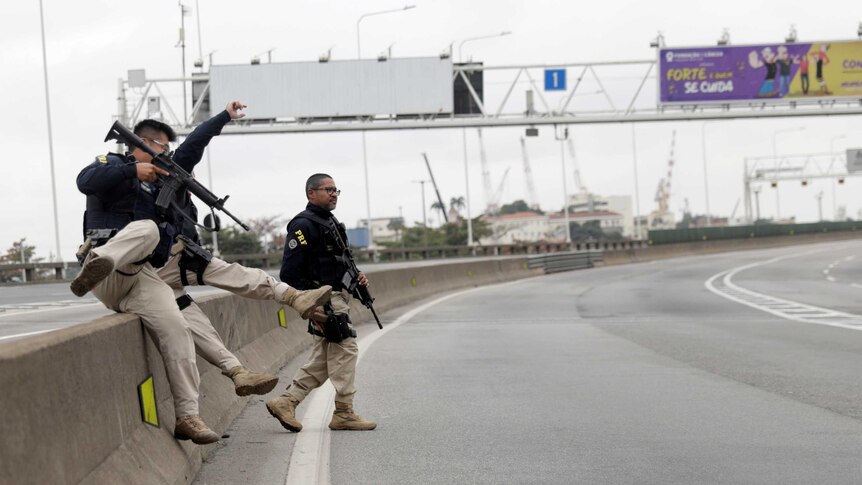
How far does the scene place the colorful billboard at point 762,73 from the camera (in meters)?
39.0

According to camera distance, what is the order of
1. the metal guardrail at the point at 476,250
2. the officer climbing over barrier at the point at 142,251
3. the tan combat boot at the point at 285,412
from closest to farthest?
the officer climbing over barrier at the point at 142,251, the tan combat boot at the point at 285,412, the metal guardrail at the point at 476,250

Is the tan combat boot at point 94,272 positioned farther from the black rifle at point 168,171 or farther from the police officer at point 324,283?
the police officer at point 324,283

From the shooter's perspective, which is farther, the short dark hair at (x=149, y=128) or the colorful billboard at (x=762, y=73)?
the colorful billboard at (x=762, y=73)

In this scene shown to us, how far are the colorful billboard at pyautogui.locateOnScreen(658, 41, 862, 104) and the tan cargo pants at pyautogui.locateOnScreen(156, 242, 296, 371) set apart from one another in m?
33.8

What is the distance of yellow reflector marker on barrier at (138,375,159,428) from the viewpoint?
548cm

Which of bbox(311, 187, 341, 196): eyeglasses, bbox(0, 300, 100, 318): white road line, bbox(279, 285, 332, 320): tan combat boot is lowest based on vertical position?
bbox(0, 300, 100, 318): white road line

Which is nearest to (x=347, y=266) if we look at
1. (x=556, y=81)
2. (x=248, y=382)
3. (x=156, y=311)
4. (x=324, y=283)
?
(x=324, y=283)

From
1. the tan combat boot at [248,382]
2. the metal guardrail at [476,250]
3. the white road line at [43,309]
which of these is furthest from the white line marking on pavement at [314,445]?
the metal guardrail at [476,250]

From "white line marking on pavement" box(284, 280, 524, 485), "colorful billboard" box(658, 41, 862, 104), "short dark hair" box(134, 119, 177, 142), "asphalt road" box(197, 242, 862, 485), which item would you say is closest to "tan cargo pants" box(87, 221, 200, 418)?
"asphalt road" box(197, 242, 862, 485)

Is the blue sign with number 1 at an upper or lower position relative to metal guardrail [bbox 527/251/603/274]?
upper

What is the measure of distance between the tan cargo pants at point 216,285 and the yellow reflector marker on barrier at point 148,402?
0.88 meters

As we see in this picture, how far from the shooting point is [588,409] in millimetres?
8672

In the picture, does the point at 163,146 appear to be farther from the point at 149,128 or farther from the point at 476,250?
the point at 476,250

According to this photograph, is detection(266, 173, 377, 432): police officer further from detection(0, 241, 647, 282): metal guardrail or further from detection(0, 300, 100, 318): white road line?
detection(0, 241, 647, 282): metal guardrail
